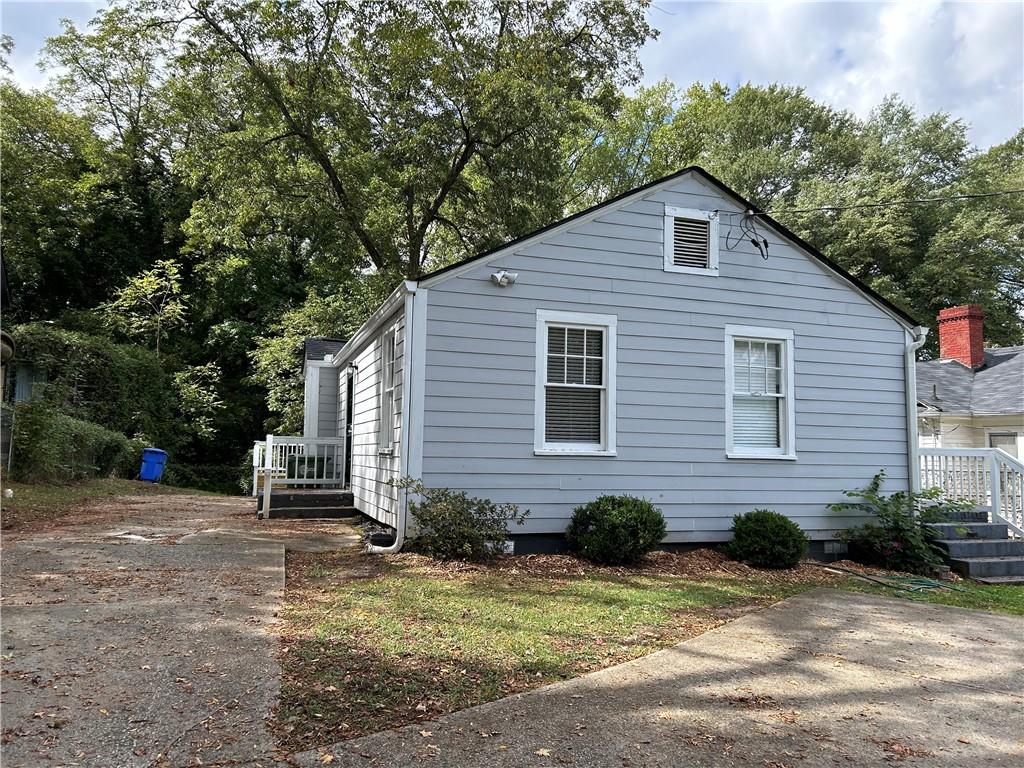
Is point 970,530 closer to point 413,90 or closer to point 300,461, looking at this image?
point 300,461

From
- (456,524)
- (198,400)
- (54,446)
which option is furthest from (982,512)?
(198,400)

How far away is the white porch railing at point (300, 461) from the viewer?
11617 mm

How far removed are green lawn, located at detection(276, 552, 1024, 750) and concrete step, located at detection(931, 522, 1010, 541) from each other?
1129 millimetres

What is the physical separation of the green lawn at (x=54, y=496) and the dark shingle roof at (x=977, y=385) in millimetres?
18015

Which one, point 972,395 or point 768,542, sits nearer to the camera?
point 768,542

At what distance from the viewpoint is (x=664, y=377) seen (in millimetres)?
8594

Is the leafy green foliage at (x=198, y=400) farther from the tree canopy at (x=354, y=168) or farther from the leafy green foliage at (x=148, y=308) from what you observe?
the leafy green foliage at (x=148, y=308)

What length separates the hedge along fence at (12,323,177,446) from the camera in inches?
661

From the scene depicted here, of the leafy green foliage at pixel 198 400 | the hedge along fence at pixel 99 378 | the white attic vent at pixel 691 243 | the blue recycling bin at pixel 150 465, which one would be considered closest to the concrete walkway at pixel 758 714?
the white attic vent at pixel 691 243

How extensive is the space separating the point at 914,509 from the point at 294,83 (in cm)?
1574

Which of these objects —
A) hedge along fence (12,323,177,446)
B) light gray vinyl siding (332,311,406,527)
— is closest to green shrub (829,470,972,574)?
light gray vinyl siding (332,311,406,527)

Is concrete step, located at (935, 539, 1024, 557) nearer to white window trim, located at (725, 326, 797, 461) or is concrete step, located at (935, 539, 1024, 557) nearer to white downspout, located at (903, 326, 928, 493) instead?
white downspout, located at (903, 326, 928, 493)

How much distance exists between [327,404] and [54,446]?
5254 mm

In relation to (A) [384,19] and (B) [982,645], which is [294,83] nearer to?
(A) [384,19]
